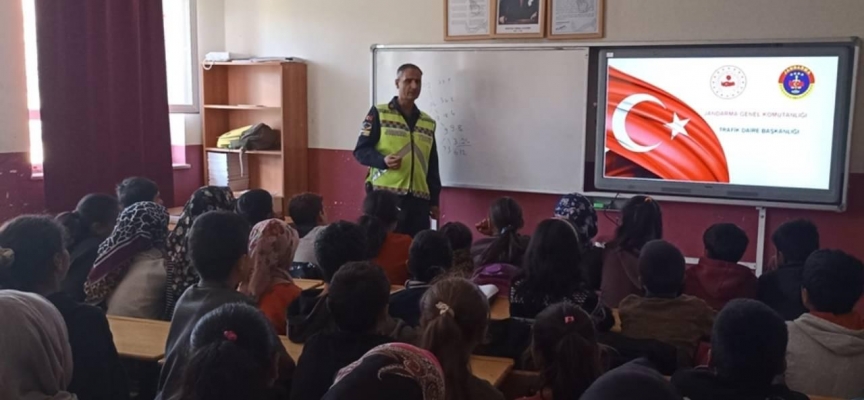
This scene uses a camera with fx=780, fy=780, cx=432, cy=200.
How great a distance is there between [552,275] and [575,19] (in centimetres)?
268

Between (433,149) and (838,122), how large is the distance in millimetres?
2260

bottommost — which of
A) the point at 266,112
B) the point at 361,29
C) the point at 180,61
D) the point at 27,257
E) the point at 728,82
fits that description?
the point at 27,257

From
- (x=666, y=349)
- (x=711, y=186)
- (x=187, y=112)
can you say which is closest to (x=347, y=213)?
(x=187, y=112)

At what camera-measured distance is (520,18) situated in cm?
484

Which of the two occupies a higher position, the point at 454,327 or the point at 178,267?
the point at 454,327

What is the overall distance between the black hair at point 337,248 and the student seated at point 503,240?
0.82 m

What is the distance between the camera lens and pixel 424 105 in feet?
17.1

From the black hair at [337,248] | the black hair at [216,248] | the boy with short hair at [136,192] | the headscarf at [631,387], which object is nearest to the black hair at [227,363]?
the headscarf at [631,387]

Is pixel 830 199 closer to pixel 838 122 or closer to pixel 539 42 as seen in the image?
pixel 838 122

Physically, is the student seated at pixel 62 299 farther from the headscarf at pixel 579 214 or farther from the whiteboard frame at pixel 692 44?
the whiteboard frame at pixel 692 44

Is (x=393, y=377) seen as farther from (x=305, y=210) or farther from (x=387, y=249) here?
(x=305, y=210)

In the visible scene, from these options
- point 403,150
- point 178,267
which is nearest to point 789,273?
point 178,267

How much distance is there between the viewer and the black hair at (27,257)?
6.69 feet

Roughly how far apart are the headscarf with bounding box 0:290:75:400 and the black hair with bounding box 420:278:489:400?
844 millimetres
